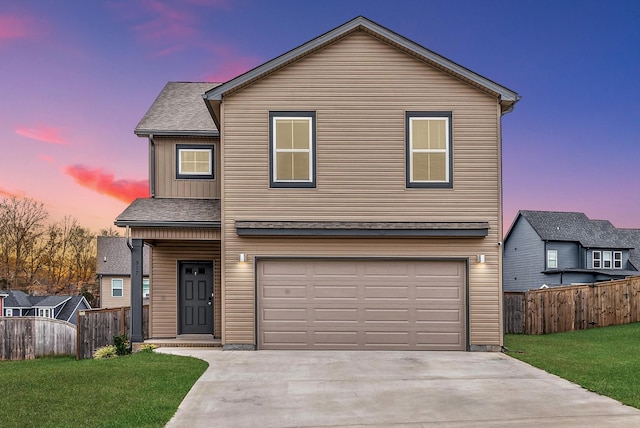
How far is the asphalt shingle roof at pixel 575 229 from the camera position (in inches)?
1330

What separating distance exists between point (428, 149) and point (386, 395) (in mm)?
6598

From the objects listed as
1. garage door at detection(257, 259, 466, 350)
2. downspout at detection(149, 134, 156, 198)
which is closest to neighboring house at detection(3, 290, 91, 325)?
downspout at detection(149, 134, 156, 198)

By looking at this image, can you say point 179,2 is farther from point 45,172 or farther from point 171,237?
point 45,172

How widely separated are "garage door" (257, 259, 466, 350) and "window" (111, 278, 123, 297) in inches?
944

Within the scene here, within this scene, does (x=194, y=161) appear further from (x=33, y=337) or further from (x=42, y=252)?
(x=42, y=252)

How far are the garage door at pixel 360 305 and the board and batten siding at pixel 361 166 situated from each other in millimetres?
315

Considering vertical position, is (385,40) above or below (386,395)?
above

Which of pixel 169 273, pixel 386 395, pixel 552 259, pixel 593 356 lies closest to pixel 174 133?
pixel 169 273

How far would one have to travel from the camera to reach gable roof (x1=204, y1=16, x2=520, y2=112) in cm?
1289

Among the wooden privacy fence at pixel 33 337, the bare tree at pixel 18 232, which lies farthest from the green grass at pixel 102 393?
the bare tree at pixel 18 232

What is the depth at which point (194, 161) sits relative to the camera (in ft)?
50.2

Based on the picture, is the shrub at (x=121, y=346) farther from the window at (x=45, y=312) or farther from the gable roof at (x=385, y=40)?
the window at (x=45, y=312)

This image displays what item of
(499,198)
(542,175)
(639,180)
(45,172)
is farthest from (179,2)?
(639,180)

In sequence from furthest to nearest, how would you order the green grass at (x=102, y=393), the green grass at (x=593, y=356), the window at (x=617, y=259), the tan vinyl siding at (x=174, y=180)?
the window at (x=617, y=259) → the tan vinyl siding at (x=174, y=180) → the green grass at (x=593, y=356) → the green grass at (x=102, y=393)
